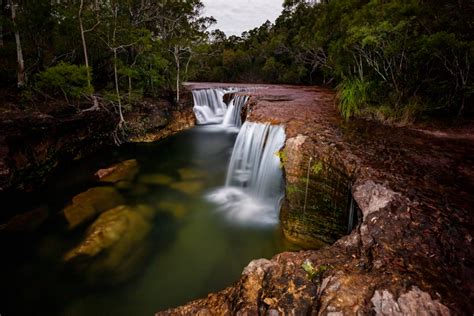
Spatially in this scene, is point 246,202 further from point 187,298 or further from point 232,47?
point 232,47

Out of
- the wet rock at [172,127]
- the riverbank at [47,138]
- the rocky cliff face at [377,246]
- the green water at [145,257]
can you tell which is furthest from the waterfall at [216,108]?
the rocky cliff face at [377,246]

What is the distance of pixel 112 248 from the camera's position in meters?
5.67

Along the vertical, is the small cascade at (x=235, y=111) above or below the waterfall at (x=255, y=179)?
above

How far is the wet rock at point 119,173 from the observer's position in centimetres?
888

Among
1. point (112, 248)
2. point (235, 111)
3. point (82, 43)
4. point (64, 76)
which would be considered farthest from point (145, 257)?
point (235, 111)

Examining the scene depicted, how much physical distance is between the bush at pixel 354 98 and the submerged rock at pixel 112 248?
737 centimetres

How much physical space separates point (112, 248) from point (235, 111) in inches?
448

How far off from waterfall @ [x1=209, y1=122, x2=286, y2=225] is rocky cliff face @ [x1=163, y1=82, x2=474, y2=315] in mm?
1563

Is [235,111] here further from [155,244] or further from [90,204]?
[155,244]

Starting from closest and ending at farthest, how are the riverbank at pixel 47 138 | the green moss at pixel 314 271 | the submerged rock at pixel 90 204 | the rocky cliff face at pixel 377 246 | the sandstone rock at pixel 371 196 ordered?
the rocky cliff face at pixel 377 246
the green moss at pixel 314 271
the sandstone rock at pixel 371 196
the submerged rock at pixel 90 204
the riverbank at pixel 47 138

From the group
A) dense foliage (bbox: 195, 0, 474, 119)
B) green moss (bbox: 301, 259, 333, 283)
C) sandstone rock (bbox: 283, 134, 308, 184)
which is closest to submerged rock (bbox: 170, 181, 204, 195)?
sandstone rock (bbox: 283, 134, 308, 184)

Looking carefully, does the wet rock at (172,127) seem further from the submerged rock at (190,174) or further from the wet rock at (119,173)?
the submerged rock at (190,174)

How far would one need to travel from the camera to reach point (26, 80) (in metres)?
9.83

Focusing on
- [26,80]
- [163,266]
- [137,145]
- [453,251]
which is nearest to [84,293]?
[163,266]
